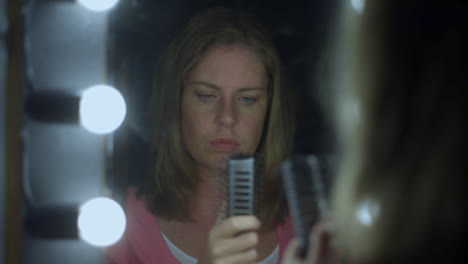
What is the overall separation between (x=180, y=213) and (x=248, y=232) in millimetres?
107

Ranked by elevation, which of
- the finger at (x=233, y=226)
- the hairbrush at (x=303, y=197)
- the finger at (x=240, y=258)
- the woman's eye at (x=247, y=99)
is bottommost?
the finger at (x=240, y=258)

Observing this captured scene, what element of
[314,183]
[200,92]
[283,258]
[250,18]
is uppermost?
[250,18]

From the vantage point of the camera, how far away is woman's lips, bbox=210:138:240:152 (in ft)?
2.04

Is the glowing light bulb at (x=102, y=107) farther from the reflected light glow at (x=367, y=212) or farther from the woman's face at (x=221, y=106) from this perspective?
the reflected light glow at (x=367, y=212)

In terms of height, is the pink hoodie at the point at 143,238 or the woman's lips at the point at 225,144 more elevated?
the woman's lips at the point at 225,144

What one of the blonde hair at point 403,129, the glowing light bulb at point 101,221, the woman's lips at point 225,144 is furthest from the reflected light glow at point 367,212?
the glowing light bulb at point 101,221

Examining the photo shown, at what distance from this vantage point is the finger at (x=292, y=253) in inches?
24.4

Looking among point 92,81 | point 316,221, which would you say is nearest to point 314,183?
point 316,221

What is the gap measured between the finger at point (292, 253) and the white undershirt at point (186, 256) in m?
0.01

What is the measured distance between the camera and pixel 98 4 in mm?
624

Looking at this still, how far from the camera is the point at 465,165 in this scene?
679mm

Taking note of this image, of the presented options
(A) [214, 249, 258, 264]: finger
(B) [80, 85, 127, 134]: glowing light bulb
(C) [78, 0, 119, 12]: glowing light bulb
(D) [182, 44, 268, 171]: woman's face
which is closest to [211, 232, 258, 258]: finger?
(A) [214, 249, 258, 264]: finger

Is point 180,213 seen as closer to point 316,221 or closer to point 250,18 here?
point 316,221

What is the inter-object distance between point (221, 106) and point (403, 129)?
0.30 meters
